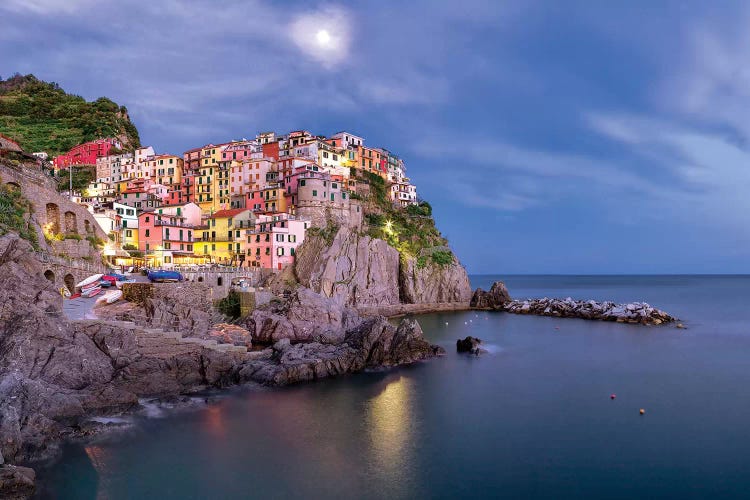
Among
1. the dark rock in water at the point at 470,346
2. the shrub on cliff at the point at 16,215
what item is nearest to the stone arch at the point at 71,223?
the shrub on cliff at the point at 16,215

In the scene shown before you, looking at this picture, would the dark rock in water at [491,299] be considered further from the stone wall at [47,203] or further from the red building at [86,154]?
the red building at [86,154]

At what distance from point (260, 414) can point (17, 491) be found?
10.4 meters

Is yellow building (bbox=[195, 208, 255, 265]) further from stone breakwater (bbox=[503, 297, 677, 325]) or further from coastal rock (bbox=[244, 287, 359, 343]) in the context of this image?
stone breakwater (bbox=[503, 297, 677, 325])

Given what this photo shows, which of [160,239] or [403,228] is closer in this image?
[160,239]

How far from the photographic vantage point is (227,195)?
68.3m

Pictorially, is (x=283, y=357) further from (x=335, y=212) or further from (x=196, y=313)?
(x=335, y=212)

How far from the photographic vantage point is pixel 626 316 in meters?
57.1

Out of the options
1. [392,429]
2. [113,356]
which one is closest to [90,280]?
[113,356]

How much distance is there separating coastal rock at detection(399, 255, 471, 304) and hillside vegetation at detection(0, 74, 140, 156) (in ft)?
198

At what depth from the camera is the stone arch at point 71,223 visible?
41650 mm

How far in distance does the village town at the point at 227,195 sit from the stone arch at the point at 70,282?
13638mm

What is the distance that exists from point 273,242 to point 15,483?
40.6 m

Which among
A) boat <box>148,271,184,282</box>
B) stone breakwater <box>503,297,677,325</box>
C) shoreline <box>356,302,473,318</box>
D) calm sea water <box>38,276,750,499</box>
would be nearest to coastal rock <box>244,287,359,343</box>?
boat <box>148,271,184,282</box>

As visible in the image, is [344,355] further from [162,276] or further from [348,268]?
[348,268]
